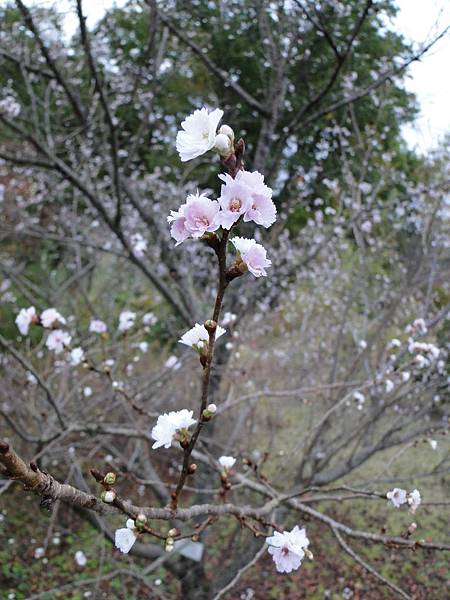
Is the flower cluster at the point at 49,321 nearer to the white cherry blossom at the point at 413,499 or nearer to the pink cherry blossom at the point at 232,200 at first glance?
the white cherry blossom at the point at 413,499

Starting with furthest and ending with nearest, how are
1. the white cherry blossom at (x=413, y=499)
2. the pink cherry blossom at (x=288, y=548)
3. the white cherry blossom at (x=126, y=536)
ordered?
the white cherry blossom at (x=413, y=499), the pink cherry blossom at (x=288, y=548), the white cherry blossom at (x=126, y=536)

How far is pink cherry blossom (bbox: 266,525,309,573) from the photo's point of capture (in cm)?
106

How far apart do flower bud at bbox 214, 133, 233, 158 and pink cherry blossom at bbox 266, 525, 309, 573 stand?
32.3 inches

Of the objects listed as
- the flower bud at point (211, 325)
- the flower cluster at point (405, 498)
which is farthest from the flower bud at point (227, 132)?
the flower cluster at point (405, 498)

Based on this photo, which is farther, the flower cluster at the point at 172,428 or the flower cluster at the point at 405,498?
the flower cluster at the point at 405,498

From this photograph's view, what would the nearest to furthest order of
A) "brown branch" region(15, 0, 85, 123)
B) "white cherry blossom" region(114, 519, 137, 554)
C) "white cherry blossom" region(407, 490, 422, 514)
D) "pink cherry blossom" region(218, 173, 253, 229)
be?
1. "pink cherry blossom" region(218, 173, 253, 229)
2. "white cherry blossom" region(114, 519, 137, 554)
3. "white cherry blossom" region(407, 490, 422, 514)
4. "brown branch" region(15, 0, 85, 123)

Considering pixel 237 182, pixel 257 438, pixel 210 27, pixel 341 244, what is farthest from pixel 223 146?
pixel 341 244

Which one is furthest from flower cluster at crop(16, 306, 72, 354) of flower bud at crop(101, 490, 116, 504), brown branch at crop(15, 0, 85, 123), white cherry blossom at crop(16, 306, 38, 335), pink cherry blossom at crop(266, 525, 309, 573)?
flower bud at crop(101, 490, 116, 504)

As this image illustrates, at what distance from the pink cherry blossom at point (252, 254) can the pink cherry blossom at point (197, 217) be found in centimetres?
7

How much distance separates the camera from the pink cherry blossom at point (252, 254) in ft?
2.46

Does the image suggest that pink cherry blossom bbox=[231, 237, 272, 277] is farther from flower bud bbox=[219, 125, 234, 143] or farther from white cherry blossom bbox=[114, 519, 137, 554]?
white cherry blossom bbox=[114, 519, 137, 554]

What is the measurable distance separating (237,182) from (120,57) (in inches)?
248

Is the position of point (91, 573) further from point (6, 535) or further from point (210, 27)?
point (210, 27)

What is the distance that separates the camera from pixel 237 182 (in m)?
0.68
